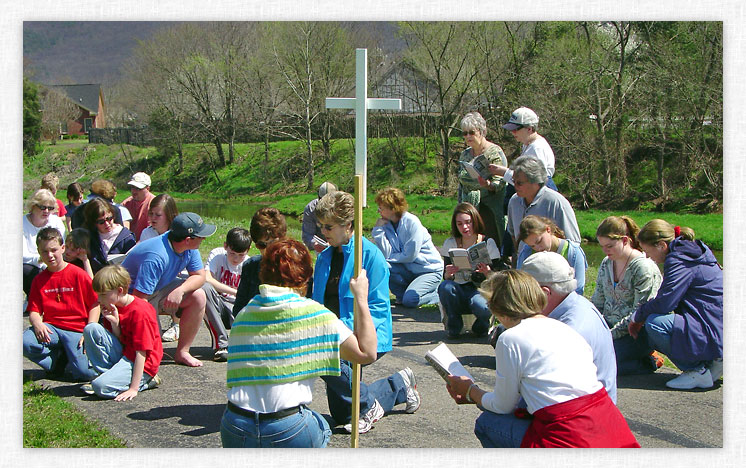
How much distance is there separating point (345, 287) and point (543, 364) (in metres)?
1.62

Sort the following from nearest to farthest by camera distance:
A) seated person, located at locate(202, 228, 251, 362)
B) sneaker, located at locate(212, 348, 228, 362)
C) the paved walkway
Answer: the paved walkway < sneaker, located at locate(212, 348, 228, 362) < seated person, located at locate(202, 228, 251, 362)

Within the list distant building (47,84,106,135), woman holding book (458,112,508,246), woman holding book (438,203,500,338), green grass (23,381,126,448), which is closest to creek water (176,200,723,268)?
distant building (47,84,106,135)

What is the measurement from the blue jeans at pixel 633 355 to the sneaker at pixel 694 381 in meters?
0.39

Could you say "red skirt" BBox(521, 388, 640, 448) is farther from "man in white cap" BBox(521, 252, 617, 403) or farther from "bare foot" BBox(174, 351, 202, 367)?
"bare foot" BBox(174, 351, 202, 367)

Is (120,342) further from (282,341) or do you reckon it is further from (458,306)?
(458,306)

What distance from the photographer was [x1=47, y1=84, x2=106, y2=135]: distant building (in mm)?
Result: 36787

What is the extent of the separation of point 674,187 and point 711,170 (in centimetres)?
194

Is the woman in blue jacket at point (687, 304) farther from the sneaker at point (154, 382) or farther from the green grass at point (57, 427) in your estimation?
the green grass at point (57, 427)

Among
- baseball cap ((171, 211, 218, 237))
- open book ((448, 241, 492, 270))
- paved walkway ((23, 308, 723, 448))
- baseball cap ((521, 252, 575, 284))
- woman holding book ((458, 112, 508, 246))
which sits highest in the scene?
woman holding book ((458, 112, 508, 246))

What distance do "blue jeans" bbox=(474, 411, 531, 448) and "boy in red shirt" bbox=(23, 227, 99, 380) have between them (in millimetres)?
3341

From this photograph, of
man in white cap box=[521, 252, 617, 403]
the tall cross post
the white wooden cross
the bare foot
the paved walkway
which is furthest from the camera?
the bare foot

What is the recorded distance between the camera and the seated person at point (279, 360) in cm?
334

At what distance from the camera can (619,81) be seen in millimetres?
20594

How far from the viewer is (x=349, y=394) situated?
468cm
